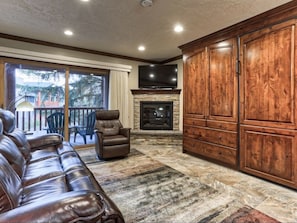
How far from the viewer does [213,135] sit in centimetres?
351

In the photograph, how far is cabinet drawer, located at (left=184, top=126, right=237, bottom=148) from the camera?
10.5 feet

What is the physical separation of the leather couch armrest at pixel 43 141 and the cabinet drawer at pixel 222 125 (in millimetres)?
2677

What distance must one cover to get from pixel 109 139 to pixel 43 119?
Answer: 207 centimetres

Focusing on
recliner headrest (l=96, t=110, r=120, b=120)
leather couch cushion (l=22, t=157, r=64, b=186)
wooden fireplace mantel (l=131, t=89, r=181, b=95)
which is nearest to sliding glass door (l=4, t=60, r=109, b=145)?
recliner headrest (l=96, t=110, r=120, b=120)

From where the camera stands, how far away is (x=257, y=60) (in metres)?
2.80

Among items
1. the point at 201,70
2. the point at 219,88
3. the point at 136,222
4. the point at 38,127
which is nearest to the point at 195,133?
the point at 219,88

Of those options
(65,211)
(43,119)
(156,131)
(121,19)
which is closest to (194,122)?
(156,131)

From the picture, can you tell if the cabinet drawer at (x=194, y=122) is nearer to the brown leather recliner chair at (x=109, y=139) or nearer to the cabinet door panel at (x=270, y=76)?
the cabinet door panel at (x=270, y=76)

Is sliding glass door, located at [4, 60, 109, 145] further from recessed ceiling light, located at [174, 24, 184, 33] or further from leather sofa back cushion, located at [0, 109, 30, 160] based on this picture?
recessed ceiling light, located at [174, 24, 184, 33]

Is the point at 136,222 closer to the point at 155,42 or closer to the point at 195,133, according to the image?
the point at 195,133

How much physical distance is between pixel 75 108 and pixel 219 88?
3525 millimetres

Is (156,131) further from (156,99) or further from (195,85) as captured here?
(195,85)

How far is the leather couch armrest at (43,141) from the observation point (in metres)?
2.64

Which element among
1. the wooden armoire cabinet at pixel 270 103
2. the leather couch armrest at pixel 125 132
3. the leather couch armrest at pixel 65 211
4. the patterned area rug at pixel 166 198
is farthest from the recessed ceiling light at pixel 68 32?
the leather couch armrest at pixel 65 211
